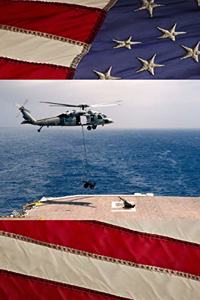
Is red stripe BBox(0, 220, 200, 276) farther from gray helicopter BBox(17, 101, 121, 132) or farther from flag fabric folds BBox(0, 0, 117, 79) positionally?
flag fabric folds BBox(0, 0, 117, 79)

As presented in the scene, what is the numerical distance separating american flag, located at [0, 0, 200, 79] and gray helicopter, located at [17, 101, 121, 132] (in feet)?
1.38

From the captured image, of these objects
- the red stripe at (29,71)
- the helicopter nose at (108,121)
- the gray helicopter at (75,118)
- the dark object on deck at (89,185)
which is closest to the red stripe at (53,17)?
the red stripe at (29,71)

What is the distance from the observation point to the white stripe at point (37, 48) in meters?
4.38

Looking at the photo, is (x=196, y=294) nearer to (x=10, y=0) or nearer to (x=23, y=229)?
(x=23, y=229)

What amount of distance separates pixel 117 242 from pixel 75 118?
146 cm

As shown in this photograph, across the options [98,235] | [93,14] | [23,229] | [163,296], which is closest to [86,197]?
[98,235]

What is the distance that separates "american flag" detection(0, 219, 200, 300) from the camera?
4.95 metres

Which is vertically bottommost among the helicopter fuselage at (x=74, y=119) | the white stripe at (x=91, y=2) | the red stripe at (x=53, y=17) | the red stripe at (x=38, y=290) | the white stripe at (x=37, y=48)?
the red stripe at (x=38, y=290)

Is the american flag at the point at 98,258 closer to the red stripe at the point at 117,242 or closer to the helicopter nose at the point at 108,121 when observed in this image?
the red stripe at the point at 117,242

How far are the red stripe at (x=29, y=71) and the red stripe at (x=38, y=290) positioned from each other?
221 centimetres

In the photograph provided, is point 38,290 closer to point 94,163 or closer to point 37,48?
point 94,163

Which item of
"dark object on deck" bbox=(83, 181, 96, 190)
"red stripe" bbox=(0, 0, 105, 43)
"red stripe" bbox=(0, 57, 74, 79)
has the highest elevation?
"red stripe" bbox=(0, 0, 105, 43)

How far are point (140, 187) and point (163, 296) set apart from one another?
1259mm

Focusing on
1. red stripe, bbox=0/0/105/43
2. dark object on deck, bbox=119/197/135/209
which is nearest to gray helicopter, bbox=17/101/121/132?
red stripe, bbox=0/0/105/43
